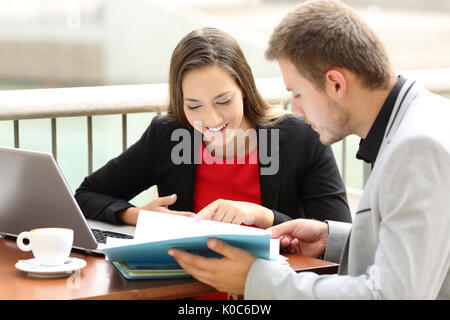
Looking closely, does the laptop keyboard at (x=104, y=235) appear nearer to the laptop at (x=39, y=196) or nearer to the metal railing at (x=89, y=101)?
the laptop at (x=39, y=196)

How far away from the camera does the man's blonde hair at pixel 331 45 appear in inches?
54.9

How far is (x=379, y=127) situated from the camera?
146cm

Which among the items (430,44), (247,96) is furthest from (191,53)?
(430,44)

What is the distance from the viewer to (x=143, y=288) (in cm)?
142

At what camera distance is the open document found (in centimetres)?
138

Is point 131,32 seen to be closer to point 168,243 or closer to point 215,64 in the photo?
point 215,64

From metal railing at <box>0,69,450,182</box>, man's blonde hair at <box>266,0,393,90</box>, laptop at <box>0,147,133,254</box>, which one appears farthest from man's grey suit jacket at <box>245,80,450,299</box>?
metal railing at <box>0,69,450,182</box>

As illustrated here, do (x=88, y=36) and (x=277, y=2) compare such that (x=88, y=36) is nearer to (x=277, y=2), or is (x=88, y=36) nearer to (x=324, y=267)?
(x=277, y=2)

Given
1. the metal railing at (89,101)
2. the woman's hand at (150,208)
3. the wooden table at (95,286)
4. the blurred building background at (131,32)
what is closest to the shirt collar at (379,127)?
the wooden table at (95,286)

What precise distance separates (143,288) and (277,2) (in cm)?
3399

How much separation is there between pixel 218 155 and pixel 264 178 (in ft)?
0.60

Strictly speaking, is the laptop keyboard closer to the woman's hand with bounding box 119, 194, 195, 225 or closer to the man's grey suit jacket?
the woman's hand with bounding box 119, 194, 195, 225


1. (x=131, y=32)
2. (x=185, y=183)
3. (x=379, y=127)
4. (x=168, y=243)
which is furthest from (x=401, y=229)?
(x=131, y=32)

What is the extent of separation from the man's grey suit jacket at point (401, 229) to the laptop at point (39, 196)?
1.49 ft
